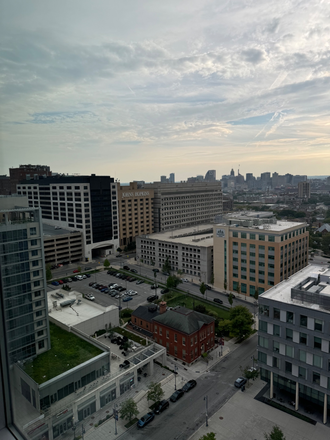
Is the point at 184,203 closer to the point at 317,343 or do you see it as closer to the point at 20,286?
the point at 317,343

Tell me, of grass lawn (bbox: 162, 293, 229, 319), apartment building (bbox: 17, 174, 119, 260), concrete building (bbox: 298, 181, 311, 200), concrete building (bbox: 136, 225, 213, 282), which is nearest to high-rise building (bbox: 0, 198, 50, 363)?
grass lawn (bbox: 162, 293, 229, 319)

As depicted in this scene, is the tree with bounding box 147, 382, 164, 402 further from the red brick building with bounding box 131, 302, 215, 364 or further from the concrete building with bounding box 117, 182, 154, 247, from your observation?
the concrete building with bounding box 117, 182, 154, 247

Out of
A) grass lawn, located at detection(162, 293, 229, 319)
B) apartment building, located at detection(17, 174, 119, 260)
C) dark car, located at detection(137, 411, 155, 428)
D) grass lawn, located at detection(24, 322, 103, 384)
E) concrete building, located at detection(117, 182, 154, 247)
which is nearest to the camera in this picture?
grass lawn, located at detection(24, 322, 103, 384)

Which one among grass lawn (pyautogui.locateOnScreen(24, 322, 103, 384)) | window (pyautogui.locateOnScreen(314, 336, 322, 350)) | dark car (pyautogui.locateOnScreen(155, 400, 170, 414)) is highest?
window (pyautogui.locateOnScreen(314, 336, 322, 350))

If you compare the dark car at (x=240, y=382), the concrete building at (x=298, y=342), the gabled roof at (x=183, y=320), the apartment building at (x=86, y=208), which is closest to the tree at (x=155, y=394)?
the dark car at (x=240, y=382)

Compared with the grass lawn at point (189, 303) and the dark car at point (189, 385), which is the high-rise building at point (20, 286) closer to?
the dark car at point (189, 385)

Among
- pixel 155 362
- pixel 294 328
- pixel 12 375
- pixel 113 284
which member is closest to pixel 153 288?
pixel 113 284

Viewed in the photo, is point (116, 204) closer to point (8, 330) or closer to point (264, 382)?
point (264, 382)
